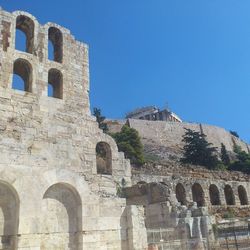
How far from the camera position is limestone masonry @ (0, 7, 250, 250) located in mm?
9828

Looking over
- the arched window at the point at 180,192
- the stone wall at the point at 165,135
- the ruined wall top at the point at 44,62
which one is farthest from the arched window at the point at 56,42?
the stone wall at the point at 165,135

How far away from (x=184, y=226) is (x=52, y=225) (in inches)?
224

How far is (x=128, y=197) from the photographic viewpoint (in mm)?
15820

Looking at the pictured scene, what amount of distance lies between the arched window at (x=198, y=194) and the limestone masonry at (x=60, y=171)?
14.0 m

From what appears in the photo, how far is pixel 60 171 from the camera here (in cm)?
1084

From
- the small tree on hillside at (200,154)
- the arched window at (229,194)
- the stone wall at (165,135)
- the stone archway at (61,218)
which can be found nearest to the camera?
the stone archway at (61,218)

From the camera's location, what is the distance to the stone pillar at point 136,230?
1127 centimetres

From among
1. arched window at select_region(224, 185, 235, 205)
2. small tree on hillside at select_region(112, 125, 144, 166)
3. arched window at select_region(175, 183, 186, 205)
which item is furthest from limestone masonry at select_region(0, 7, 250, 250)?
small tree on hillside at select_region(112, 125, 144, 166)

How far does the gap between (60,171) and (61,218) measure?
149 cm

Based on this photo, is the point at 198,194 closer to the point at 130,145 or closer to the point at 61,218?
the point at 130,145

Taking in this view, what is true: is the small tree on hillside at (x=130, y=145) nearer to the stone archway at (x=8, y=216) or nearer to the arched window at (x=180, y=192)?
the arched window at (x=180, y=192)

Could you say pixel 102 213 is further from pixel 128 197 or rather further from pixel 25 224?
pixel 128 197

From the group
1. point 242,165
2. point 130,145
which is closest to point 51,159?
point 130,145

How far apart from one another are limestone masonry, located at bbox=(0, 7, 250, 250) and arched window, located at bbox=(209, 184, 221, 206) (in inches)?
625
